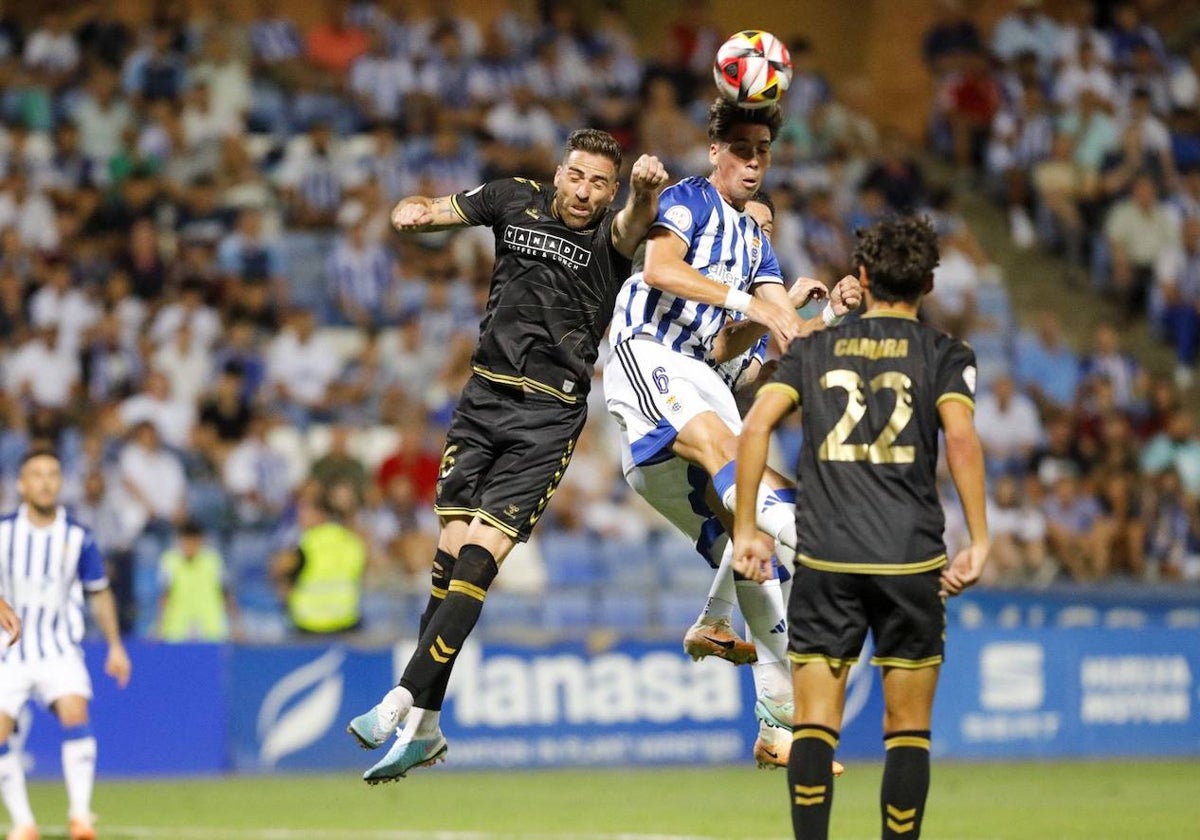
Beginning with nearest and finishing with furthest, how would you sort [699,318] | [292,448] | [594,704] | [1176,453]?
[699,318] < [594,704] < [292,448] < [1176,453]

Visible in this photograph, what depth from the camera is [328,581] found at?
53.9 feet

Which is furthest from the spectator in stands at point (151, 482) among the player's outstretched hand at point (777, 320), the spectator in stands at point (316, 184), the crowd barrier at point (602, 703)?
the player's outstretched hand at point (777, 320)

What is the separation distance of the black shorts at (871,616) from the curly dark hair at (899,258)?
111 centimetres

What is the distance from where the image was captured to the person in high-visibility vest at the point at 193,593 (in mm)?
16172

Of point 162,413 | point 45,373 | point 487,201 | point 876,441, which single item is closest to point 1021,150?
point 162,413

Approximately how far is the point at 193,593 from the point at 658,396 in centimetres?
835

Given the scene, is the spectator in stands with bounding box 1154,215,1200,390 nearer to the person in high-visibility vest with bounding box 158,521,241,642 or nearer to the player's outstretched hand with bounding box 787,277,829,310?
the person in high-visibility vest with bounding box 158,521,241,642

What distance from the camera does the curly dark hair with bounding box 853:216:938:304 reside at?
25.0ft

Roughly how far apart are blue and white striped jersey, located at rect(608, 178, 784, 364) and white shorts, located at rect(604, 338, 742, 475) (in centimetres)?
8

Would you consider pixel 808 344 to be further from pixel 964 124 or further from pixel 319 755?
pixel 964 124

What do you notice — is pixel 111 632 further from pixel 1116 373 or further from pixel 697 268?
pixel 1116 373

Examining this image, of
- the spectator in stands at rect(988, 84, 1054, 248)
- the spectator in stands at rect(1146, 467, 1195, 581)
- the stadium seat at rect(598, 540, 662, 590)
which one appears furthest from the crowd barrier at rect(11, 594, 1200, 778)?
the spectator in stands at rect(988, 84, 1054, 248)

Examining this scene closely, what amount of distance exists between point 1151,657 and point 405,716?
10.8m

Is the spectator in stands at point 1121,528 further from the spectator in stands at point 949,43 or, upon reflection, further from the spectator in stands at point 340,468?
the spectator in stands at point 949,43
